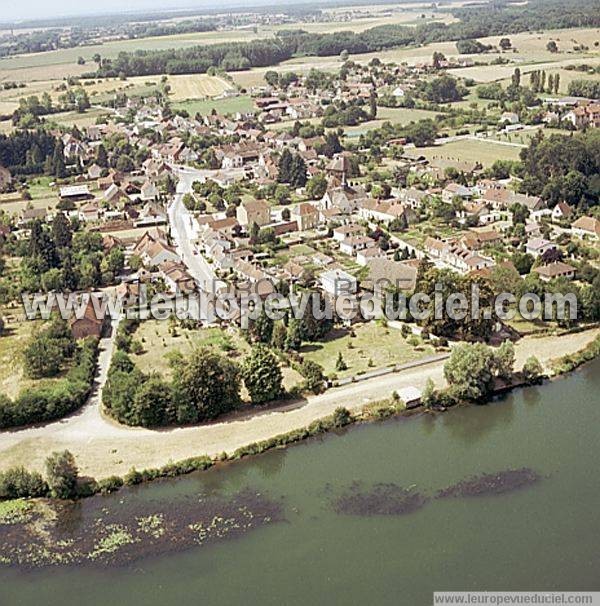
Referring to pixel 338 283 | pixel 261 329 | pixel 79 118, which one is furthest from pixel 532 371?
pixel 79 118

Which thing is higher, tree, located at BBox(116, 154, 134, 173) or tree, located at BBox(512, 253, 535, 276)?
tree, located at BBox(116, 154, 134, 173)

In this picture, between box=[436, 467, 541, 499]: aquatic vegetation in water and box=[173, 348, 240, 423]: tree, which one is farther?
box=[173, 348, 240, 423]: tree

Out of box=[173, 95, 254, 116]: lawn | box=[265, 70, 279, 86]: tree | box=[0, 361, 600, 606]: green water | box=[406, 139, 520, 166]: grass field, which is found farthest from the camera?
box=[265, 70, 279, 86]: tree

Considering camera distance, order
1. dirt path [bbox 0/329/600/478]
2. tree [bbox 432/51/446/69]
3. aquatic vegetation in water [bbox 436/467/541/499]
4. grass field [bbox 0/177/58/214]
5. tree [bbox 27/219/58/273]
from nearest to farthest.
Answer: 1. aquatic vegetation in water [bbox 436/467/541/499]
2. dirt path [bbox 0/329/600/478]
3. tree [bbox 27/219/58/273]
4. grass field [bbox 0/177/58/214]
5. tree [bbox 432/51/446/69]

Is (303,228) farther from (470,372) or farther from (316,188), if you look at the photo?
(470,372)

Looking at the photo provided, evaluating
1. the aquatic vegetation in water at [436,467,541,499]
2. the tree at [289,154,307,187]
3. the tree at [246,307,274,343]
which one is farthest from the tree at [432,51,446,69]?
the aquatic vegetation in water at [436,467,541,499]

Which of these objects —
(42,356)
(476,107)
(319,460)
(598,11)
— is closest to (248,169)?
(476,107)

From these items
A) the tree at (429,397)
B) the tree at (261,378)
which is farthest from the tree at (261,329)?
the tree at (429,397)

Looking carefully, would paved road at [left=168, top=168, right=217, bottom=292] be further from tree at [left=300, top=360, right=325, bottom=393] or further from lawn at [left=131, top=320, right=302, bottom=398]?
tree at [left=300, top=360, right=325, bottom=393]
